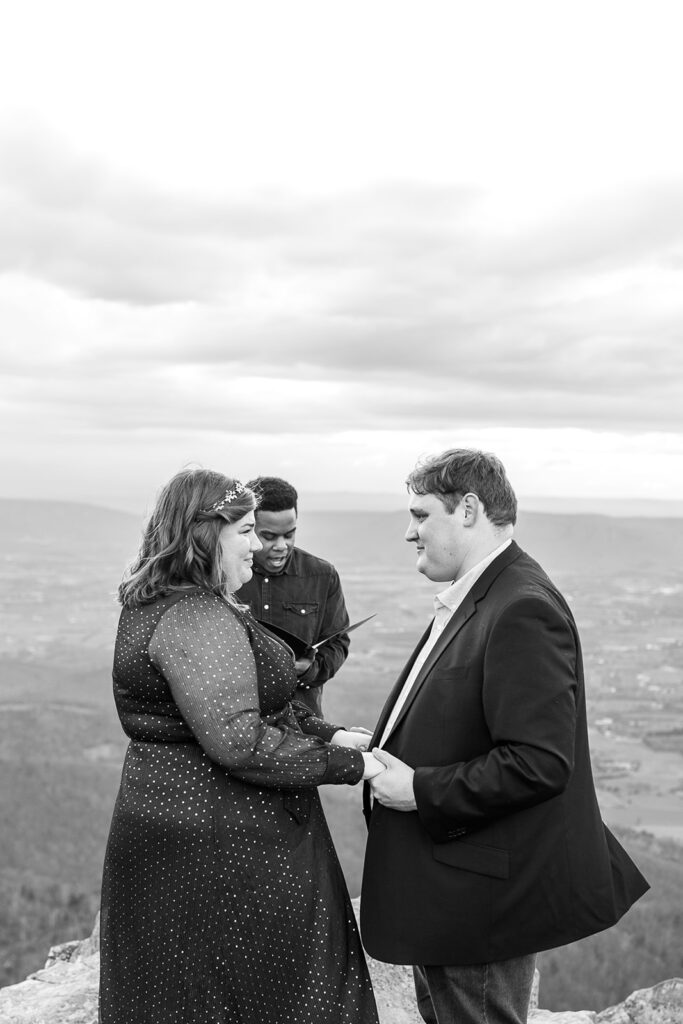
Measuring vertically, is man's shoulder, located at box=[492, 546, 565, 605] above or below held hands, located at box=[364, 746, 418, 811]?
above

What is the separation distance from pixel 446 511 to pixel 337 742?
0.94 metres

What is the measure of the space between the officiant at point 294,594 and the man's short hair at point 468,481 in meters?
1.91

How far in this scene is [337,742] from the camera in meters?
3.23

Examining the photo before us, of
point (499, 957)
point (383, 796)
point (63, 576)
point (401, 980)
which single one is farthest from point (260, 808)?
point (63, 576)

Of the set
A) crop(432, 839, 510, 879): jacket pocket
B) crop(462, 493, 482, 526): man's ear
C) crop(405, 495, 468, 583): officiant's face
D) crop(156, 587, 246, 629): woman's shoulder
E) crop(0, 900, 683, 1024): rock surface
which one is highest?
crop(462, 493, 482, 526): man's ear

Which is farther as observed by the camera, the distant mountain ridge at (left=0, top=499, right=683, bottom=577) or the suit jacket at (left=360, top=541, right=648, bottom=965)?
the distant mountain ridge at (left=0, top=499, right=683, bottom=577)

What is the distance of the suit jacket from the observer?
261 centimetres

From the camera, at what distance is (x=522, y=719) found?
2.60 metres

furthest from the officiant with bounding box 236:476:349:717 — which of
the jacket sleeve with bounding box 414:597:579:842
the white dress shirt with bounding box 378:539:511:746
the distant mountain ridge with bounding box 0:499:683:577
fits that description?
the distant mountain ridge with bounding box 0:499:683:577

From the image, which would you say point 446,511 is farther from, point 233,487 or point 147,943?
point 147,943

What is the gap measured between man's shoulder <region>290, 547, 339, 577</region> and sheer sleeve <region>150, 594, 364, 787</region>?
222 cm

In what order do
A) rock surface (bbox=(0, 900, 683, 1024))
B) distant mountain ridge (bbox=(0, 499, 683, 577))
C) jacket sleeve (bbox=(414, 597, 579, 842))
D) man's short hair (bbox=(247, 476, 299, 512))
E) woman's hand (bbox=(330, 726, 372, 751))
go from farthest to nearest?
distant mountain ridge (bbox=(0, 499, 683, 577)) < man's short hair (bbox=(247, 476, 299, 512)) < rock surface (bbox=(0, 900, 683, 1024)) < woman's hand (bbox=(330, 726, 372, 751)) < jacket sleeve (bbox=(414, 597, 579, 842))

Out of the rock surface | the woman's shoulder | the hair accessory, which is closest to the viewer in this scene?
the woman's shoulder

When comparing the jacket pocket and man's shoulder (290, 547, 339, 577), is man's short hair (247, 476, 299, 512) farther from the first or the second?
the jacket pocket
